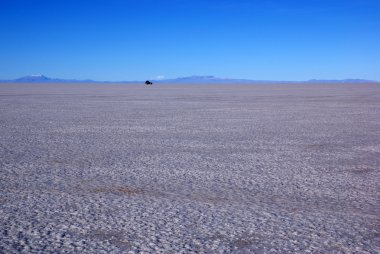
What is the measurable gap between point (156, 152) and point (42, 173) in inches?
87.2

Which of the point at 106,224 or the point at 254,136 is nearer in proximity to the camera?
the point at 106,224

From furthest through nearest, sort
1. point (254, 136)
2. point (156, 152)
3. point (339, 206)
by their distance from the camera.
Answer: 1. point (254, 136)
2. point (156, 152)
3. point (339, 206)

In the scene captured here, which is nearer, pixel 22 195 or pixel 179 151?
pixel 22 195

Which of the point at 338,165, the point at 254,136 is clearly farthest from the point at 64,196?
the point at 254,136

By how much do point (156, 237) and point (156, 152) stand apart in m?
4.14

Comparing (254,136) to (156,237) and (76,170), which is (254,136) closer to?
(76,170)

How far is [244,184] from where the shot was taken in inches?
215

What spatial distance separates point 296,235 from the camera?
12.1ft

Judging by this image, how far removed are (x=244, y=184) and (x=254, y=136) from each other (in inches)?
174

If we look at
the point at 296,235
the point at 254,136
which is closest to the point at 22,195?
the point at 296,235

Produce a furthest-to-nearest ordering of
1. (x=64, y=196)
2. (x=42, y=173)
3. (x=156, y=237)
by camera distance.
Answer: (x=42, y=173) → (x=64, y=196) → (x=156, y=237)

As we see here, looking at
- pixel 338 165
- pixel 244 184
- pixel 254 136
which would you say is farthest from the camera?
pixel 254 136

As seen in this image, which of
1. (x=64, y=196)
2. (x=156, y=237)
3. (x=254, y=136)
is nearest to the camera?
(x=156, y=237)

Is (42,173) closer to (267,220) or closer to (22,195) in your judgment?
(22,195)
